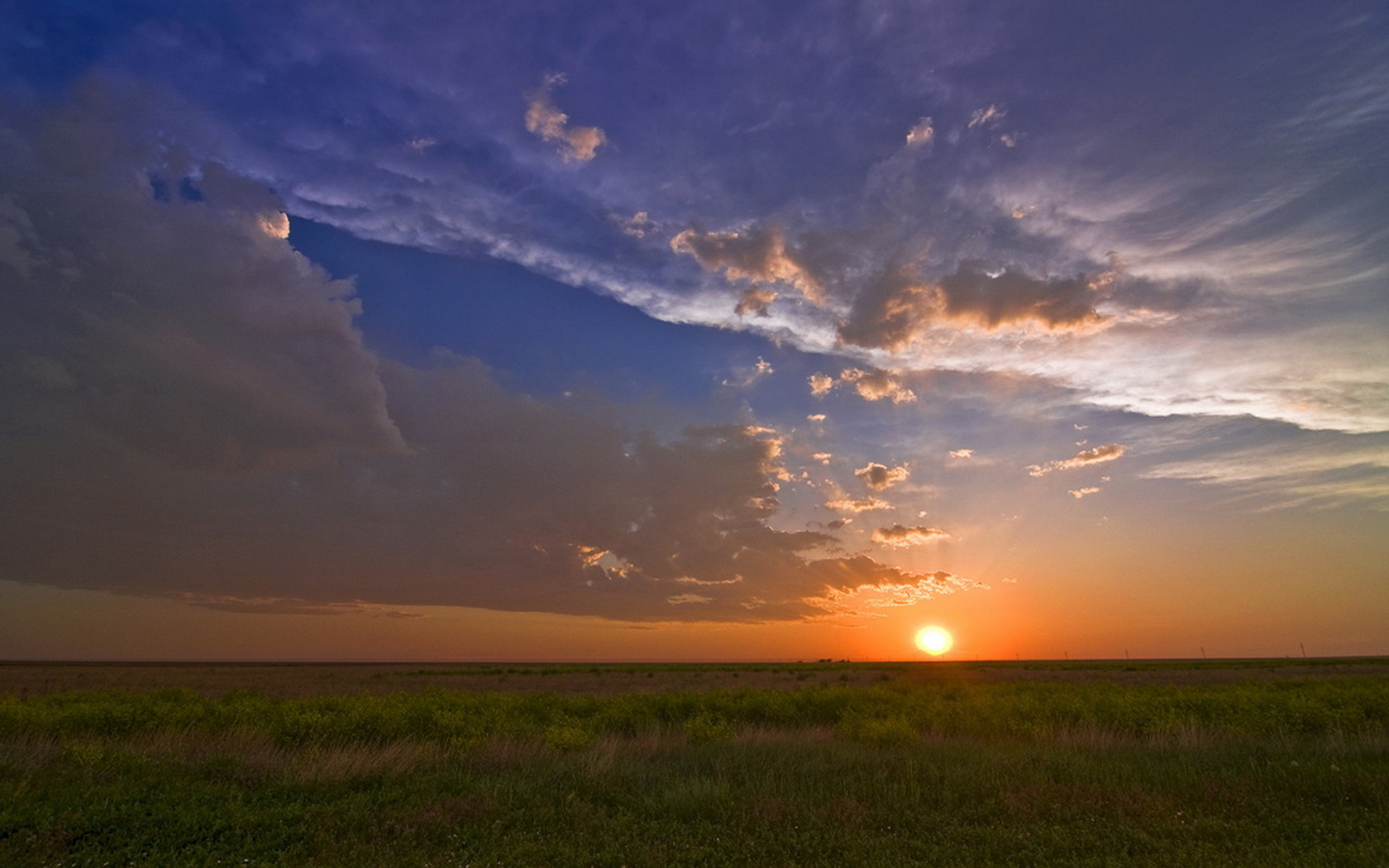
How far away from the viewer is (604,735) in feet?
66.6

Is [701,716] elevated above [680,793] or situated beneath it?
situated beneath

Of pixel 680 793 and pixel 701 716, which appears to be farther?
pixel 701 716

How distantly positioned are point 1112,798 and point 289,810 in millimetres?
12743

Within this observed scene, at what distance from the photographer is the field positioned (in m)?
8.79

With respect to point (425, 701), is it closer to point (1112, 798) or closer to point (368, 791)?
point (368, 791)

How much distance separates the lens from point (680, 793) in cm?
1123

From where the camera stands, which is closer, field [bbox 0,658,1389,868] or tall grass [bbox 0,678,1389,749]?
field [bbox 0,658,1389,868]

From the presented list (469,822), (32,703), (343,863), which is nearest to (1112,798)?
(469,822)

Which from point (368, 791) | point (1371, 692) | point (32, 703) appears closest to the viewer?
point (368, 791)

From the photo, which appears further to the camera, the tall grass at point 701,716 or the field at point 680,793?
the tall grass at point 701,716

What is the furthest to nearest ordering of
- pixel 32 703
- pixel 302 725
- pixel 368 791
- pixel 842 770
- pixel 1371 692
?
pixel 1371 692
pixel 32 703
pixel 302 725
pixel 842 770
pixel 368 791

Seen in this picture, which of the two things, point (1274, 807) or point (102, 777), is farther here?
point (102, 777)

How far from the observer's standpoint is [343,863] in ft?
27.7

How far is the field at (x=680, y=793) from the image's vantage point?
8.79m
